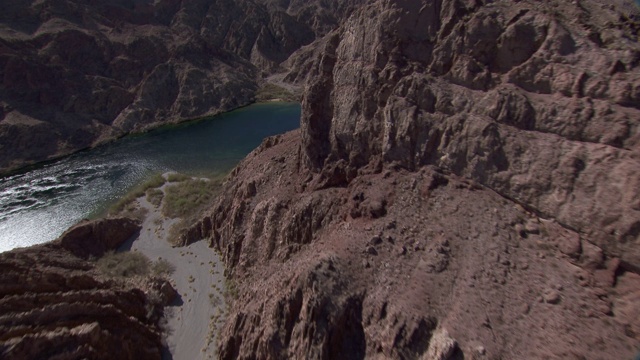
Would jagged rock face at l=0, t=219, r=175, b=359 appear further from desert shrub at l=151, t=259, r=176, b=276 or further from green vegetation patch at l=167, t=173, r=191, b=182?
green vegetation patch at l=167, t=173, r=191, b=182

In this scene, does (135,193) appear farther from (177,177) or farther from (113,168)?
(113,168)

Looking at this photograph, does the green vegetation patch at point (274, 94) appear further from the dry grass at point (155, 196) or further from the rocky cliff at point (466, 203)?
the rocky cliff at point (466, 203)

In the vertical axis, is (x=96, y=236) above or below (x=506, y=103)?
below

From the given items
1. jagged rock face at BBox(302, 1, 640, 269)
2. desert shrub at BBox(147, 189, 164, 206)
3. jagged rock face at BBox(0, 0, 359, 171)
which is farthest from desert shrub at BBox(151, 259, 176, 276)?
jagged rock face at BBox(0, 0, 359, 171)

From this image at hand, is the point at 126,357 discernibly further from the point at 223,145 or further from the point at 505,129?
the point at 223,145

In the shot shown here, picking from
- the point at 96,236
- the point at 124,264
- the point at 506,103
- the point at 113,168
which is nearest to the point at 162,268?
the point at 124,264

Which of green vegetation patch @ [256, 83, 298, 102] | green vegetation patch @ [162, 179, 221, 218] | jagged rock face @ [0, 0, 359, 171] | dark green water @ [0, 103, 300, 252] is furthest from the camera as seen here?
green vegetation patch @ [256, 83, 298, 102]

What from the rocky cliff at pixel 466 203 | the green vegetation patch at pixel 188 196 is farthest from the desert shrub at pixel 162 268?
the green vegetation patch at pixel 188 196
